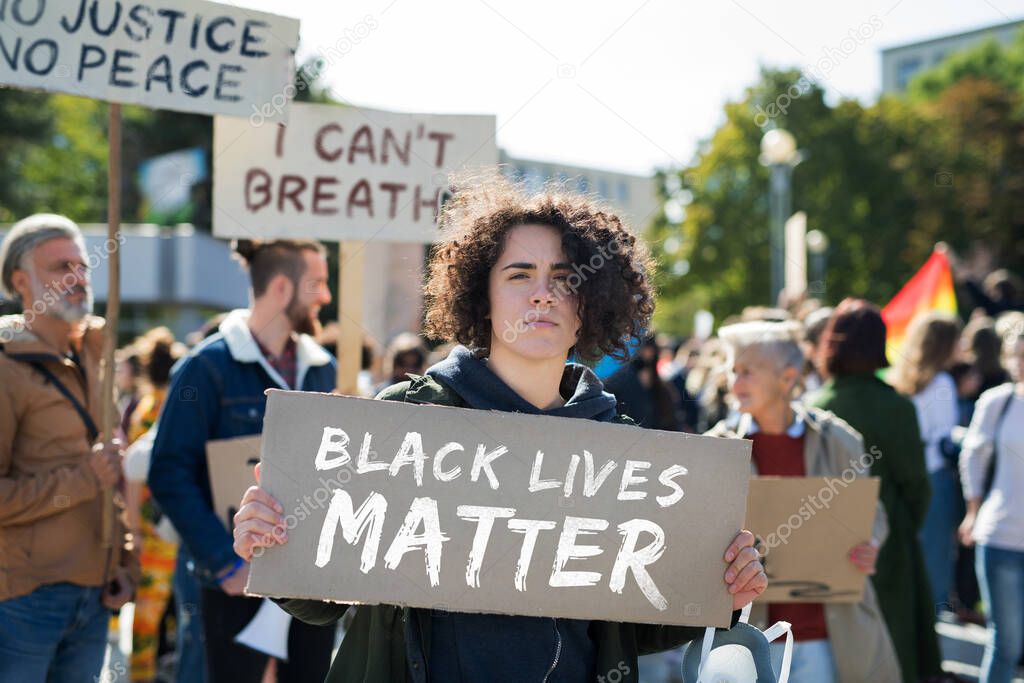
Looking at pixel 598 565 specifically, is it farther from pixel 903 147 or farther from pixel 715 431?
pixel 903 147

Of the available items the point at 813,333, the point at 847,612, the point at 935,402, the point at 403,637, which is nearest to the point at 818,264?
the point at 935,402

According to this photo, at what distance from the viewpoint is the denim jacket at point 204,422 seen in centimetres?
369

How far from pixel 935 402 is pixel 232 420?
455cm

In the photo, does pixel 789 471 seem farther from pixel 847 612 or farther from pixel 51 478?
pixel 51 478

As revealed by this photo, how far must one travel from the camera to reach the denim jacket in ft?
12.1

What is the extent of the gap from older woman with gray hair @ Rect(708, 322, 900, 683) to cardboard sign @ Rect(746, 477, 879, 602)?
0.06 metres

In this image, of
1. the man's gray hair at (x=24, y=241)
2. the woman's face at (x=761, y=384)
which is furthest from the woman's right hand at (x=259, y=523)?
the woman's face at (x=761, y=384)

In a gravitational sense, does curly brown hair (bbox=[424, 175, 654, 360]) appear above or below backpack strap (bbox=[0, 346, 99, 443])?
above

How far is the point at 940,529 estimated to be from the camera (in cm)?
724

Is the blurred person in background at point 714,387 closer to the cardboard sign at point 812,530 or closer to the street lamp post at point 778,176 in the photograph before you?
the cardboard sign at point 812,530

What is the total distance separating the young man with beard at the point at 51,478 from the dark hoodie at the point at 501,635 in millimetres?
1611

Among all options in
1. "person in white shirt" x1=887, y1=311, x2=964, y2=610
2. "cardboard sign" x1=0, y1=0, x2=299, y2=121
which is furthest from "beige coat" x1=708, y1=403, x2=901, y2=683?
"person in white shirt" x1=887, y1=311, x2=964, y2=610

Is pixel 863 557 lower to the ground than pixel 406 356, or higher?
lower

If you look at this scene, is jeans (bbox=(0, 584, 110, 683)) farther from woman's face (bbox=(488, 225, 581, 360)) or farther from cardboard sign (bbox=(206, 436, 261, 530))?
woman's face (bbox=(488, 225, 581, 360))
